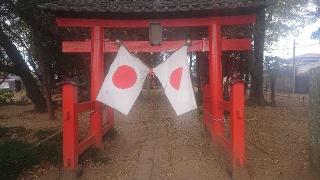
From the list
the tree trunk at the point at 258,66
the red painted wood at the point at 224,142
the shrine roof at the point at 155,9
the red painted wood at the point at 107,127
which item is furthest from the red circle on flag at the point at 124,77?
the tree trunk at the point at 258,66

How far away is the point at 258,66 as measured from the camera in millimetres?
19531

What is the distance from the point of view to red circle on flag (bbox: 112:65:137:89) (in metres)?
8.25

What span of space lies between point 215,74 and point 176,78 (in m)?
1.20

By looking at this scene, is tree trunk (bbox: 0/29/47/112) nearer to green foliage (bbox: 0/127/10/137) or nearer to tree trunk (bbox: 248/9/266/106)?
green foliage (bbox: 0/127/10/137)

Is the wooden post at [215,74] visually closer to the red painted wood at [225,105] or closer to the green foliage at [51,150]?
the red painted wood at [225,105]

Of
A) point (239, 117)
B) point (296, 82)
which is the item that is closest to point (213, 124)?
point (239, 117)

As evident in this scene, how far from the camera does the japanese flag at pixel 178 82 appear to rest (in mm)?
8148

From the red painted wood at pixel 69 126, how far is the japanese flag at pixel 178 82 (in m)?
2.13

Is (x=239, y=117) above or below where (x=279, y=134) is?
above

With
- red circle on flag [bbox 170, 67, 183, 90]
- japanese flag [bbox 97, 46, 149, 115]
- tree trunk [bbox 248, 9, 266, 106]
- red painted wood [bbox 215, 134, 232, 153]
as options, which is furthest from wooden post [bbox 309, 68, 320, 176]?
tree trunk [bbox 248, 9, 266, 106]

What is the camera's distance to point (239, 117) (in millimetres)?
6980

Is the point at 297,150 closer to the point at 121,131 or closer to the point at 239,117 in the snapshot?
the point at 239,117

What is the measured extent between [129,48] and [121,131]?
3.77m

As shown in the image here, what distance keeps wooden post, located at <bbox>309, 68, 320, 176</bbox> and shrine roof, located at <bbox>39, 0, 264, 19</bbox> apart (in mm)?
2198
